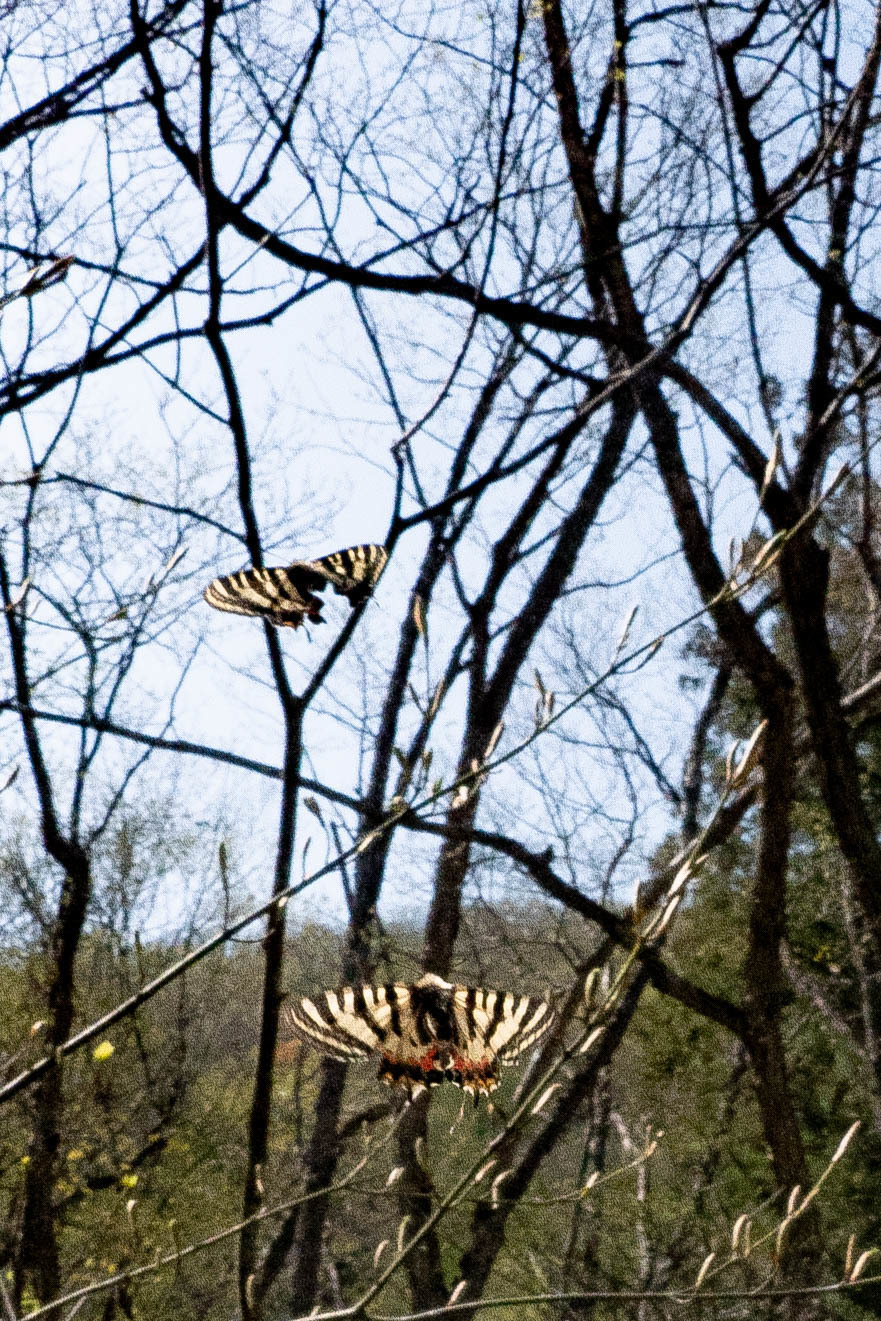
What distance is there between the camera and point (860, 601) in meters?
8.36

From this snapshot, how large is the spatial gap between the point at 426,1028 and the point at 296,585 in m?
0.64

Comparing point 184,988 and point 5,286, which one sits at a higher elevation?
point 5,286

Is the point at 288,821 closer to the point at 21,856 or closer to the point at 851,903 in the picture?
the point at 851,903

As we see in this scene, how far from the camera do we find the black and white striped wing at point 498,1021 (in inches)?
58.6

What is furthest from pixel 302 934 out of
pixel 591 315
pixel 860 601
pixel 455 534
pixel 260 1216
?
pixel 860 601

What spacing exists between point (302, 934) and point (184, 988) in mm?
1756

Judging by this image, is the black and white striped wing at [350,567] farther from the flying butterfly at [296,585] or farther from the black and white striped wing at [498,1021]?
the black and white striped wing at [498,1021]

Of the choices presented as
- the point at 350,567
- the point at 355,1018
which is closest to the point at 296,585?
the point at 350,567

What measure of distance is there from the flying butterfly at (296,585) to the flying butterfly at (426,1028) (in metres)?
0.51

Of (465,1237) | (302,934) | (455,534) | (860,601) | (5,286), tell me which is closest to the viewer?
(5,286)

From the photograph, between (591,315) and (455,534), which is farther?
(591,315)

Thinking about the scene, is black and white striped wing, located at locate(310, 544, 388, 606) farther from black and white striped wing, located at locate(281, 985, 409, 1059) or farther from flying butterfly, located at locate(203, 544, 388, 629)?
black and white striped wing, located at locate(281, 985, 409, 1059)

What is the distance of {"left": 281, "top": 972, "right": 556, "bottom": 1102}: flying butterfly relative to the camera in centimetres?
152

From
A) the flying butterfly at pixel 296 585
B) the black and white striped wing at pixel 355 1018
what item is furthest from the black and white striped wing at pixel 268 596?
the black and white striped wing at pixel 355 1018
